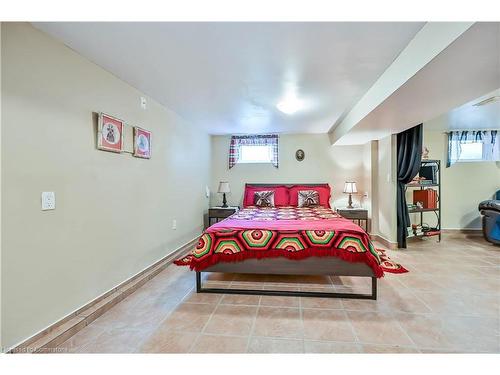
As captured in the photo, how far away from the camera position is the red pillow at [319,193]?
15.1 feet

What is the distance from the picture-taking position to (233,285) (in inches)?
105

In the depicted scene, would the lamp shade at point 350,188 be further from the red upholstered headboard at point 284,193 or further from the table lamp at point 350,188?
the red upholstered headboard at point 284,193

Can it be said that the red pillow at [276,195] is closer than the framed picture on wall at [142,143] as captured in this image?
No

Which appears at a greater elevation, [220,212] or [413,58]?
[413,58]

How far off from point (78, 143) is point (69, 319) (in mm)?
1301

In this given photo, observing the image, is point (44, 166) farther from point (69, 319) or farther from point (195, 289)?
point (195, 289)

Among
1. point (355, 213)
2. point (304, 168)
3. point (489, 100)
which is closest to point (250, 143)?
point (304, 168)

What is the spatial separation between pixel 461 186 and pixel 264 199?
3.83 meters

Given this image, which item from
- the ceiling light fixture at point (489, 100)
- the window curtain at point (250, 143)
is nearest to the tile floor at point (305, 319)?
the ceiling light fixture at point (489, 100)

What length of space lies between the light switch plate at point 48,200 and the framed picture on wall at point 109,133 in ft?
1.86

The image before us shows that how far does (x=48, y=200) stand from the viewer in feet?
5.49

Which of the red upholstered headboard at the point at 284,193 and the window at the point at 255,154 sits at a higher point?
the window at the point at 255,154

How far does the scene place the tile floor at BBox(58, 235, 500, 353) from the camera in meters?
1.65

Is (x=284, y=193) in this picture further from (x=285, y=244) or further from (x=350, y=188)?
(x=285, y=244)
